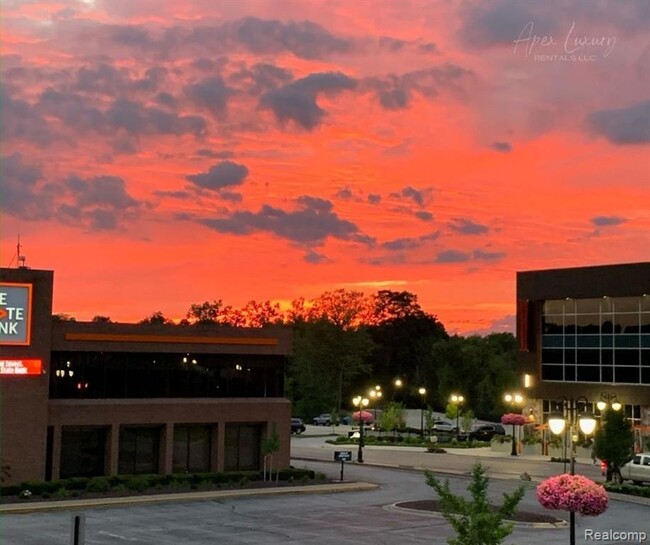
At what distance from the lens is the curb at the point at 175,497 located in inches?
1467

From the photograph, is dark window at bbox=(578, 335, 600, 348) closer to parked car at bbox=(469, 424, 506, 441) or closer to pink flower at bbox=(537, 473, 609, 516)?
parked car at bbox=(469, 424, 506, 441)

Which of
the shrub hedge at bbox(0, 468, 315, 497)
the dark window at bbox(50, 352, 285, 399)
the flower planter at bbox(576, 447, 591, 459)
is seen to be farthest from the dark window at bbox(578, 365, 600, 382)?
the shrub hedge at bbox(0, 468, 315, 497)

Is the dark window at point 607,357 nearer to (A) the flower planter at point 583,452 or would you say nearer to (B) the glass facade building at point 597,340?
(B) the glass facade building at point 597,340

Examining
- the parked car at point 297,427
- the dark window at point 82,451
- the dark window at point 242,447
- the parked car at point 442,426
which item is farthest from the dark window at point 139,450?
the parked car at point 442,426

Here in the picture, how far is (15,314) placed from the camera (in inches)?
1703

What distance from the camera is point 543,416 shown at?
3009 inches

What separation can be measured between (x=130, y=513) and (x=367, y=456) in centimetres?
3439

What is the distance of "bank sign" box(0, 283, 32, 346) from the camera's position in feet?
141

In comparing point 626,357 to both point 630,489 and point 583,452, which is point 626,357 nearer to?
point 583,452

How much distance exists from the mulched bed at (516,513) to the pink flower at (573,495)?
1237 centimetres

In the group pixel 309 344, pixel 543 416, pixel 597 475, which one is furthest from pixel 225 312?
pixel 597 475

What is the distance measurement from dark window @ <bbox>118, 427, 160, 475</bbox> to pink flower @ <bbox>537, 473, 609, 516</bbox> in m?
28.5

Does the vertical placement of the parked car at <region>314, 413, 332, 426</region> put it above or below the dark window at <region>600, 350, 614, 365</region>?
below

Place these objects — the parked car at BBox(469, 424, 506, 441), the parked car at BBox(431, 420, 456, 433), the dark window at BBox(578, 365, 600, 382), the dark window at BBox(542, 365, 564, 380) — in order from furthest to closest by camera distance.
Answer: the parked car at BBox(431, 420, 456, 433), the parked car at BBox(469, 424, 506, 441), the dark window at BBox(542, 365, 564, 380), the dark window at BBox(578, 365, 600, 382)
